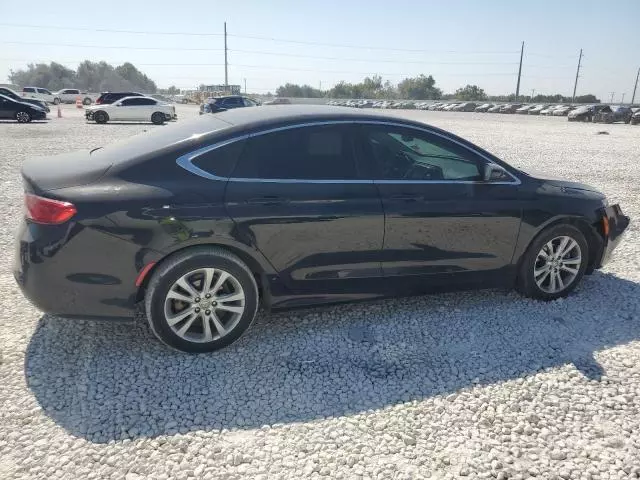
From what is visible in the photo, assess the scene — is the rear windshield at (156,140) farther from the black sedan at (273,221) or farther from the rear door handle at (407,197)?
the rear door handle at (407,197)

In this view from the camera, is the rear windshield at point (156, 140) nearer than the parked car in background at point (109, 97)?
Yes

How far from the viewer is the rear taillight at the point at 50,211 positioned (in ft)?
9.59

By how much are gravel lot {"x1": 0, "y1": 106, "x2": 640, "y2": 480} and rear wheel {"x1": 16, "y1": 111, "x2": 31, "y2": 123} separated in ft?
74.1

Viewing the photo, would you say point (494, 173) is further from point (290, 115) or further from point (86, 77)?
point (86, 77)

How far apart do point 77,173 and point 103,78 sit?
134 m

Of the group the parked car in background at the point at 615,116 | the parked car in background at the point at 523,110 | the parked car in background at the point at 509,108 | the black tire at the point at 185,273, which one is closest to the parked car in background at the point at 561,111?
the parked car in background at the point at 523,110

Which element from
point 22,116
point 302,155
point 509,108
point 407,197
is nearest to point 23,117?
point 22,116

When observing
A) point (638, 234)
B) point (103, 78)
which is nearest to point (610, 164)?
point (638, 234)

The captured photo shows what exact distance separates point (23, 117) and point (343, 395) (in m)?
25.5

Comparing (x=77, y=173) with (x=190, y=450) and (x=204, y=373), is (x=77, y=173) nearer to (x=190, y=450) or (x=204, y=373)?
(x=204, y=373)

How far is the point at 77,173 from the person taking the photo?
10.3 ft

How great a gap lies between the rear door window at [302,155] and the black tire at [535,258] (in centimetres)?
178

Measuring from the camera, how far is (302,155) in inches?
136

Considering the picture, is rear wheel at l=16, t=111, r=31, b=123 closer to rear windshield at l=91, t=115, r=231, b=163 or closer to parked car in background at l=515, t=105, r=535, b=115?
rear windshield at l=91, t=115, r=231, b=163
